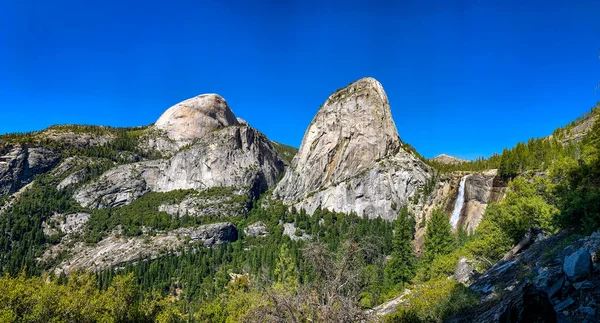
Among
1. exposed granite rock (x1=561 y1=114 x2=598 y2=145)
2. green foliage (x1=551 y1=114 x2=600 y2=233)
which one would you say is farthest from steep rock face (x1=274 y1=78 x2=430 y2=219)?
green foliage (x1=551 y1=114 x2=600 y2=233)

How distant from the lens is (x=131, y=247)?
124 meters

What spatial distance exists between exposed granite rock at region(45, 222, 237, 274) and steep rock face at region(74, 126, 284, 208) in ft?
128

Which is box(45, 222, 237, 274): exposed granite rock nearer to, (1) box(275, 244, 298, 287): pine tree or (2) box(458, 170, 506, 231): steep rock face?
(1) box(275, 244, 298, 287): pine tree

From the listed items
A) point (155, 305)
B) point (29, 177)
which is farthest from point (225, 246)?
point (29, 177)

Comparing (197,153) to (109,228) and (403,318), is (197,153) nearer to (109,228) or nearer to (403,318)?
(109,228)

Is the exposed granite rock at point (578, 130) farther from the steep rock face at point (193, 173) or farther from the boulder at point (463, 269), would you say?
the steep rock face at point (193, 173)

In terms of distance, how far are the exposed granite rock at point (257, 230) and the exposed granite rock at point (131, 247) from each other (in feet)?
18.5

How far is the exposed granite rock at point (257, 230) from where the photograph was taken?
138 m

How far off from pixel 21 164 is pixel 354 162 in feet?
532

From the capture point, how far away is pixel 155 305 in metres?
30.5

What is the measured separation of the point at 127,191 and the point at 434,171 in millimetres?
147029

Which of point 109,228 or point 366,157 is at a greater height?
point 366,157

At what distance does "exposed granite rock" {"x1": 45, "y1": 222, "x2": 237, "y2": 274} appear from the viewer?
11775cm

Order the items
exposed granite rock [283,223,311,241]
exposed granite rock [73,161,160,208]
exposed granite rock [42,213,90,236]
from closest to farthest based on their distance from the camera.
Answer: exposed granite rock [283,223,311,241] → exposed granite rock [42,213,90,236] → exposed granite rock [73,161,160,208]
